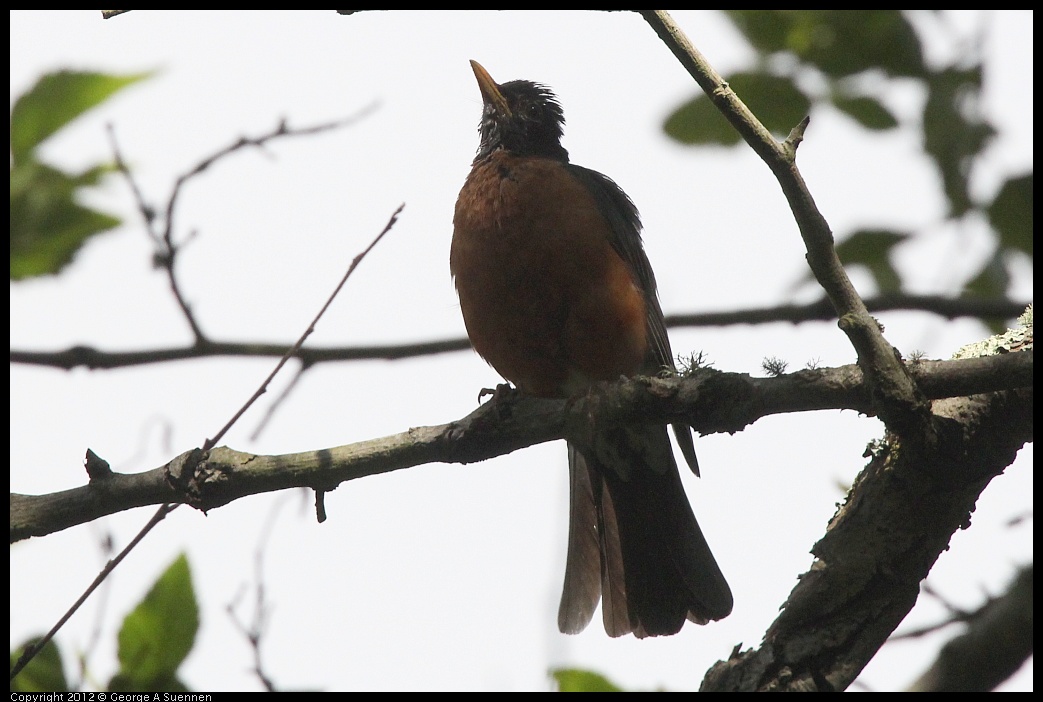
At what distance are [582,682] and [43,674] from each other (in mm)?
1883

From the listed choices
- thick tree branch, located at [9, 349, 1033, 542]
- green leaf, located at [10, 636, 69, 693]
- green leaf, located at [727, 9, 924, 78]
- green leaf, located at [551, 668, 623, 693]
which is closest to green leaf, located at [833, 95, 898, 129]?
green leaf, located at [727, 9, 924, 78]

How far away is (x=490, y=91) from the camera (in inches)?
265

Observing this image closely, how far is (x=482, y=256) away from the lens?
511 centimetres

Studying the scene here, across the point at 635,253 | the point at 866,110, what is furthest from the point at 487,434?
the point at 635,253

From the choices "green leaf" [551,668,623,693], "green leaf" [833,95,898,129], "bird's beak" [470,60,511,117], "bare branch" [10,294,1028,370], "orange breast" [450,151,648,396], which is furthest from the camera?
"bird's beak" [470,60,511,117]

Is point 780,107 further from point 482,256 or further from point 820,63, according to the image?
point 482,256

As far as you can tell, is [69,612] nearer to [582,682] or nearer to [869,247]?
[582,682]

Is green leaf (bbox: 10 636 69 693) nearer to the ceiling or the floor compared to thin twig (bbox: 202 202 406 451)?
nearer to the floor

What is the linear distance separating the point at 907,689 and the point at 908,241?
188 cm

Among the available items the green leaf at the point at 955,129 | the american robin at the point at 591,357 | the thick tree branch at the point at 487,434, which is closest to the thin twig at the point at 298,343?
the thick tree branch at the point at 487,434

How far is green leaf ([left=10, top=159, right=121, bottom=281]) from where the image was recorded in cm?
304

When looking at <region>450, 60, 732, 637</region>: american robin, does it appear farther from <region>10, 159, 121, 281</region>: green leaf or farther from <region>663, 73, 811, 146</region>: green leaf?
<region>10, 159, 121, 281</region>: green leaf

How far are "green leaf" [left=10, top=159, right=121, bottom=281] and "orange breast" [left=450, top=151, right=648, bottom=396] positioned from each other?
2288 millimetres
